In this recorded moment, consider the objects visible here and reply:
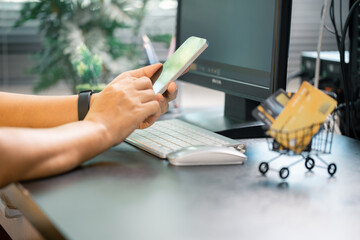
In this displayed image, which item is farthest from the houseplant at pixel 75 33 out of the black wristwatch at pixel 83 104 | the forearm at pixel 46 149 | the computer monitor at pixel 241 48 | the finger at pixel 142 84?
the forearm at pixel 46 149

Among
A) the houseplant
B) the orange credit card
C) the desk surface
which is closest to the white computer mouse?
the desk surface

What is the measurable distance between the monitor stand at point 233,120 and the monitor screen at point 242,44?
0.05 metres

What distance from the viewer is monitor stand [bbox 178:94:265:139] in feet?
3.88

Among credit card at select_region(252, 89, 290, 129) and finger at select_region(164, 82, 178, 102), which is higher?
credit card at select_region(252, 89, 290, 129)

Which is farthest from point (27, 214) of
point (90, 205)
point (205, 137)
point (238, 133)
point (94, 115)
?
point (238, 133)

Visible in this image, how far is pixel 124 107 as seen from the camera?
89cm

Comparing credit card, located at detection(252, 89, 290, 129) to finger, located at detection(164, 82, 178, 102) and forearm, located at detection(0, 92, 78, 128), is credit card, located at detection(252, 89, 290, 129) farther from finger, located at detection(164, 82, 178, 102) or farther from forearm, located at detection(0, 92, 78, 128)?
forearm, located at detection(0, 92, 78, 128)

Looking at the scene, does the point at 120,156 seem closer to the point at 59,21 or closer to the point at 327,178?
the point at 327,178

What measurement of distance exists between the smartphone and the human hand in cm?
6

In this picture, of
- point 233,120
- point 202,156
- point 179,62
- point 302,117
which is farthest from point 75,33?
point 302,117

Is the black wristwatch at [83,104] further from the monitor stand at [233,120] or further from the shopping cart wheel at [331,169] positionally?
the shopping cart wheel at [331,169]

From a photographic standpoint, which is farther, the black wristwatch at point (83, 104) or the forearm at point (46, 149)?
the black wristwatch at point (83, 104)

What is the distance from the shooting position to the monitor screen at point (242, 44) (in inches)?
43.4

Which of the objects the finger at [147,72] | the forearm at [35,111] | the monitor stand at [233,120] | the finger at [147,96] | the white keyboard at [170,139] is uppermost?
the finger at [147,72]
